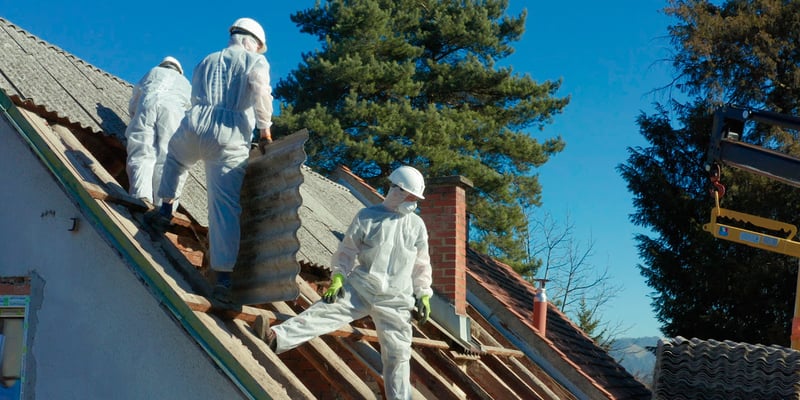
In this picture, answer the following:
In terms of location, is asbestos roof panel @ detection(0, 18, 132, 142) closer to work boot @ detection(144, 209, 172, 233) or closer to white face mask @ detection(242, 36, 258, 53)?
work boot @ detection(144, 209, 172, 233)

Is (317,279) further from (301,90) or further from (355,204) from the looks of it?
(301,90)

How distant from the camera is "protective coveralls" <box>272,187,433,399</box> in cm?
637

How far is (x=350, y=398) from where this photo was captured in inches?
245

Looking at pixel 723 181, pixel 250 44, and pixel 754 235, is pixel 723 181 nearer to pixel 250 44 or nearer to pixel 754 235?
pixel 754 235

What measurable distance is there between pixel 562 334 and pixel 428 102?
1533 cm

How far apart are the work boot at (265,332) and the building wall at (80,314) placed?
0.40 m

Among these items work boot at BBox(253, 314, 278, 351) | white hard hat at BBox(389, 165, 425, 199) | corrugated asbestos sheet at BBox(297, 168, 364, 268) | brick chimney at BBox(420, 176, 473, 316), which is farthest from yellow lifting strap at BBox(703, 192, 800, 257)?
work boot at BBox(253, 314, 278, 351)

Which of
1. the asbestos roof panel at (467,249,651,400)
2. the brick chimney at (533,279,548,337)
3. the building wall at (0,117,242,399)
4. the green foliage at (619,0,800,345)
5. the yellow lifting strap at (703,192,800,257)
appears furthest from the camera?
the green foliage at (619,0,800,345)

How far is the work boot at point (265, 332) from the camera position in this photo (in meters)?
5.93

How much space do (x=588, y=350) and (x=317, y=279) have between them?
6377mm

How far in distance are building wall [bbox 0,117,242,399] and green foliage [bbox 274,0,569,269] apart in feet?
59.9

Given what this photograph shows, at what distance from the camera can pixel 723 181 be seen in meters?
20.7

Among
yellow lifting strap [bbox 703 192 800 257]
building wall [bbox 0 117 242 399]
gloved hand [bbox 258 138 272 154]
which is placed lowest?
building wall [bbox 0 117 242 399]

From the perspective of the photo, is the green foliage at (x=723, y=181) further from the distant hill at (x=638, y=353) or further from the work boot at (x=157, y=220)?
the work boot at (x=157, y=220)
